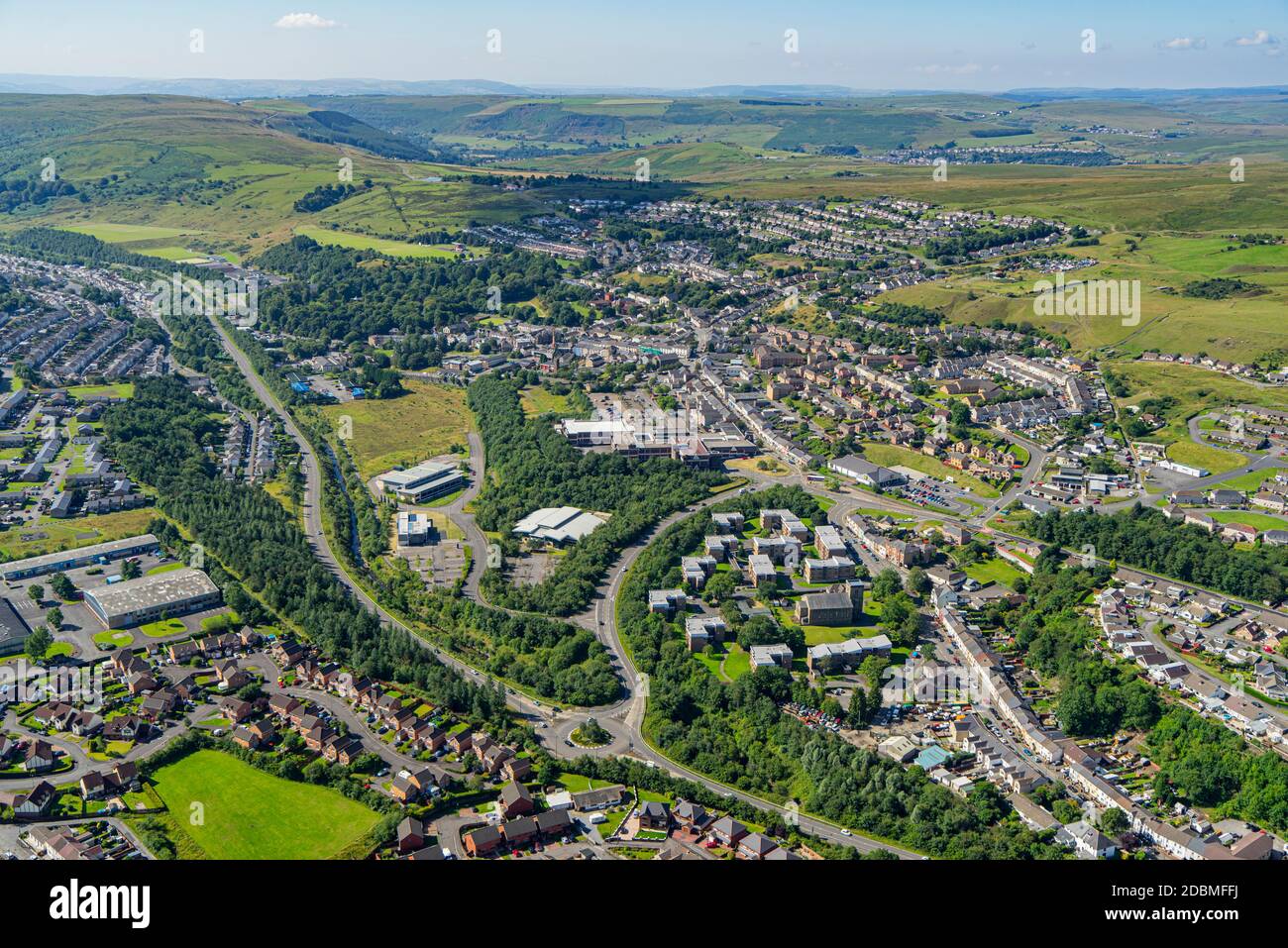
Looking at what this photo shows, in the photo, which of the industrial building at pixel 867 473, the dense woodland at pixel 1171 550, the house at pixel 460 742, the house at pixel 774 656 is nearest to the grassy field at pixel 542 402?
the industrial building at pixel 867 473

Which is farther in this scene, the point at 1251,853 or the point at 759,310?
the point at 759,310

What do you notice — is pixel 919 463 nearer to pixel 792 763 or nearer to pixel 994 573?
pixel 994 573

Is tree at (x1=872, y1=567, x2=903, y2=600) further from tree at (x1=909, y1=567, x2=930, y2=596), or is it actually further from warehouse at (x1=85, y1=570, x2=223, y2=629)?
warehouse at (x1=85, y1=570, x2=223, y2=629)

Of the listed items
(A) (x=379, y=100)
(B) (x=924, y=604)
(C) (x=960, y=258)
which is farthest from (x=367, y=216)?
(A) (x=379, y=100)

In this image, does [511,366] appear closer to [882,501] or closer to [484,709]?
[882,501]

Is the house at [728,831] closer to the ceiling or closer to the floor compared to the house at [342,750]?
closer to the floor
